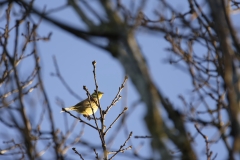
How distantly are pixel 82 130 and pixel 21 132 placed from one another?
305 centimetres

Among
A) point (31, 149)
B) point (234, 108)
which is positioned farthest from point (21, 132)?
point (234, 108)

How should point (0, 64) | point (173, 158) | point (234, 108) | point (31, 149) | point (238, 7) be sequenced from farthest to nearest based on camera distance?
point (0, 64)
point (238, 7)
point (31, 149)
point (173, 158)
point (234, 108)

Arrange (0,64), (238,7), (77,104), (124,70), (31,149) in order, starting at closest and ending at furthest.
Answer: (124,70) < (31,149) < (238,7) < (0,64) < (77,104)

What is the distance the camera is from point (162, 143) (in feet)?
5.32

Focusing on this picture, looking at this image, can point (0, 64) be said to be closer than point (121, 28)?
No

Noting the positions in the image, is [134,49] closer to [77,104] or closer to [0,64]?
[0,64]

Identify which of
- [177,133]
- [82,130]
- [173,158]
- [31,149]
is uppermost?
[82,130]

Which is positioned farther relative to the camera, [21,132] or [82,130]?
[82,130]

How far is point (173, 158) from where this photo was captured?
1591 millimetres

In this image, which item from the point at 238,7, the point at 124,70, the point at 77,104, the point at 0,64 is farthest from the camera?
the point at 77,104

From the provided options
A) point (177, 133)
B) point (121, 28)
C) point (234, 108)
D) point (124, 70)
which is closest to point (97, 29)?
point (121, 28)

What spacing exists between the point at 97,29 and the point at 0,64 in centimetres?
341

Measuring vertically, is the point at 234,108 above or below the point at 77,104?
below

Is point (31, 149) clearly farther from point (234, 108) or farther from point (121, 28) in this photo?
point (234, 108)
